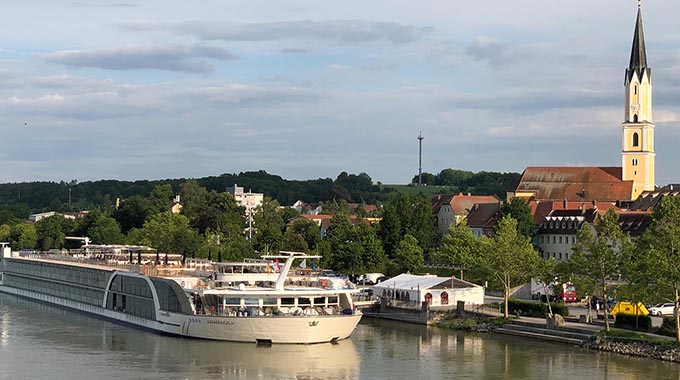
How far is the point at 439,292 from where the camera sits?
69.0 meters

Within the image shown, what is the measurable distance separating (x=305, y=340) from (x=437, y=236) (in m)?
54.6

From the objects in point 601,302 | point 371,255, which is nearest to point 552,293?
point 601,302

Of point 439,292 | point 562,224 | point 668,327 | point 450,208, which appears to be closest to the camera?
point 668,327

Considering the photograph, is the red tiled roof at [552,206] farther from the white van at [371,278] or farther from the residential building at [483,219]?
the white van at [371,278]

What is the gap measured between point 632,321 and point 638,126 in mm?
67667

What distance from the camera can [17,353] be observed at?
53.4m

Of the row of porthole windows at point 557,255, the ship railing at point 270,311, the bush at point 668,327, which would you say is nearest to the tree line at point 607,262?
the bush at point 668,327

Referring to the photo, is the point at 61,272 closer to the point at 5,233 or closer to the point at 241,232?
the point at 241,232

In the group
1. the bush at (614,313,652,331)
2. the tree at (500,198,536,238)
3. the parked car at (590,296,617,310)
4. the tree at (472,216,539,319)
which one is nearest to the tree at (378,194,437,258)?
the tree at (500,198,536,238)

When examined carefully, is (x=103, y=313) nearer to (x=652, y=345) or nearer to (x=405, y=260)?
(x=405, y=260)

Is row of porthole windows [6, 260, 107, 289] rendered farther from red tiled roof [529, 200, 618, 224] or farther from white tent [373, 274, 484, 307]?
red tiled roof [529, 200, 618, 224]

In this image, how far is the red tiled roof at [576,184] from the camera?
114 meters

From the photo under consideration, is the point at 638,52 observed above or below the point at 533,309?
above

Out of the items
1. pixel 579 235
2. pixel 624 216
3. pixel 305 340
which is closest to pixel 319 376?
pixel 305 340
